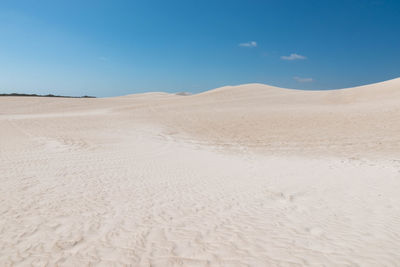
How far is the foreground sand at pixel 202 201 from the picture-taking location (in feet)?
13.5

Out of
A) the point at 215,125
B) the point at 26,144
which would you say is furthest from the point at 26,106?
the point at 215,125

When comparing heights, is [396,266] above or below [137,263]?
above

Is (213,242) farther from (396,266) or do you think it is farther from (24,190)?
(24,190)

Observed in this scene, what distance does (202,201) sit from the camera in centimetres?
654

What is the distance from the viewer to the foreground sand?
412 centimetres

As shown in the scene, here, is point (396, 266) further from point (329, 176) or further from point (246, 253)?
point (329, 176)

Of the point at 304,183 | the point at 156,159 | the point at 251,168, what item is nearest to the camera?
the point at 304,183

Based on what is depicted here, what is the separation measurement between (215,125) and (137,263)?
16541mm

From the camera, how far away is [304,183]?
26.8ft

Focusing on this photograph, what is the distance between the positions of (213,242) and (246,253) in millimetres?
622

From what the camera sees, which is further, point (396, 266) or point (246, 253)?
point (246, 253)

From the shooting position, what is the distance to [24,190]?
22.3 feet

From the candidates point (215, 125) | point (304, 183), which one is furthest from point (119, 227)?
point (215, 125)

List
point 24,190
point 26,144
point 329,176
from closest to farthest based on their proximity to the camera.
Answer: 1. point 24,190
2. point 329,176
3. point 26,144
